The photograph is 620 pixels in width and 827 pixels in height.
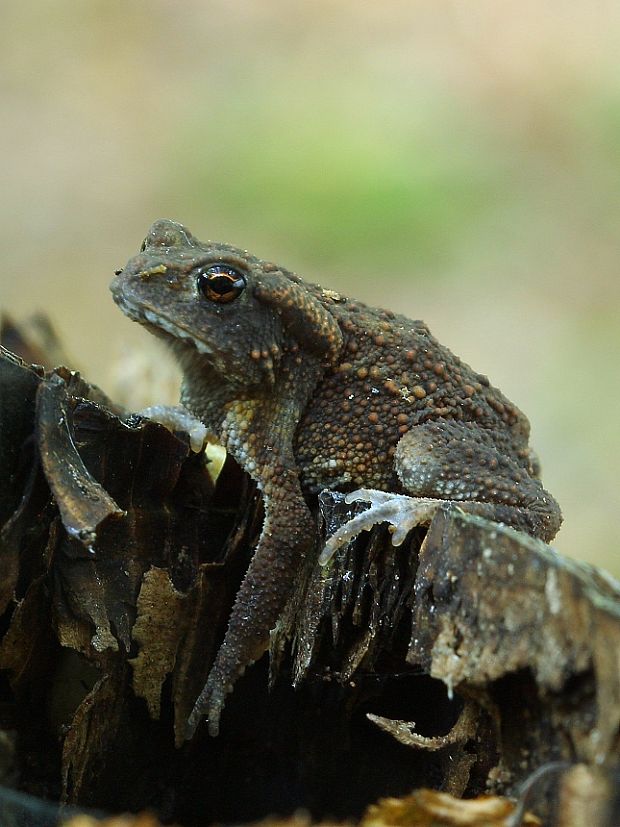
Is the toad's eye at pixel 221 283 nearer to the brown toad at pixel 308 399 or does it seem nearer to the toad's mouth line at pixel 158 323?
the brown toad at pixel 308 399

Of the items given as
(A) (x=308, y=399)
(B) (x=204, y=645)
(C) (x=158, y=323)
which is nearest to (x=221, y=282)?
(C) (x=158, y=323)

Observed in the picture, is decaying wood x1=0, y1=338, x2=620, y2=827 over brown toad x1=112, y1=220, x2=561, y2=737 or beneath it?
beneath

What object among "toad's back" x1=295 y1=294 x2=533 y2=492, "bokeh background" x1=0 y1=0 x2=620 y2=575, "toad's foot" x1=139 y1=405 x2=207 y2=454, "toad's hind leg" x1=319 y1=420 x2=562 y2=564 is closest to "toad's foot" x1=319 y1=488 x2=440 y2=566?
"toad's hind leg" x1=319 y1=420 x2=562 y2=564

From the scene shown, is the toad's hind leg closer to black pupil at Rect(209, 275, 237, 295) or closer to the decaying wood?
the decaying wood

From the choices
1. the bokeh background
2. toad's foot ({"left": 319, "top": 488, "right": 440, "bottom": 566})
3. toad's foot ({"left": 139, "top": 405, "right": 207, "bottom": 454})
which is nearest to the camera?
toad's foot ({"left": 319, "top": 488, "right": 440, "bottom": 566})

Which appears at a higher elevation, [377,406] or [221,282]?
[221,282]

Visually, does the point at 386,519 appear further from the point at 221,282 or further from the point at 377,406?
→ the point at 221,282

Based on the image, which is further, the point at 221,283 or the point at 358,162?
the point at 358,162

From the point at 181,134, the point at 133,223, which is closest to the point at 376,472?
the point at 133,223
